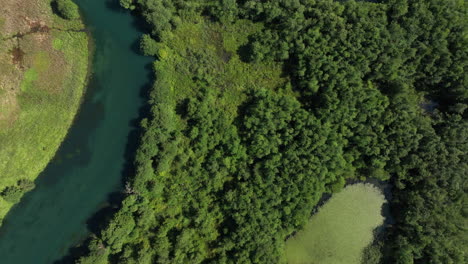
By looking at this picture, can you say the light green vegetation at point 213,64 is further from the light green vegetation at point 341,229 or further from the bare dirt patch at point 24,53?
the light green vegetation at point 341,229

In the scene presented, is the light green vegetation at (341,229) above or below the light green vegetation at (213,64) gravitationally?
below

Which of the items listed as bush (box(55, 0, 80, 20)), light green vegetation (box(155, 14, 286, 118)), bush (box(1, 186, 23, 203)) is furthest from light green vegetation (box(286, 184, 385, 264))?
bush (box(55, 0, 80, 20))

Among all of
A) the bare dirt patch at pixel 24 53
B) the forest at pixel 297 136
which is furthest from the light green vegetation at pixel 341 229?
the bare dirt patch at pixel 24 53

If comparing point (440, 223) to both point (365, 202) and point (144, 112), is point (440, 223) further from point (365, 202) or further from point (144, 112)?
point (144, 112)

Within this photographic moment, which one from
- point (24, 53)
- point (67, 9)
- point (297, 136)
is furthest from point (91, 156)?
point (297, 136)

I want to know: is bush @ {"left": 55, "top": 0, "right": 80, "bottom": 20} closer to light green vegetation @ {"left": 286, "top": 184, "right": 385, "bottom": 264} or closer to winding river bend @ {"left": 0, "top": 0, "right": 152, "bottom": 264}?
winding river bend @ {"left": 0, "top": 0, "right": 152, "bottom": 264}

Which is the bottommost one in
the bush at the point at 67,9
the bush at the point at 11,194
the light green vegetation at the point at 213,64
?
the bush at the point at 11,194
